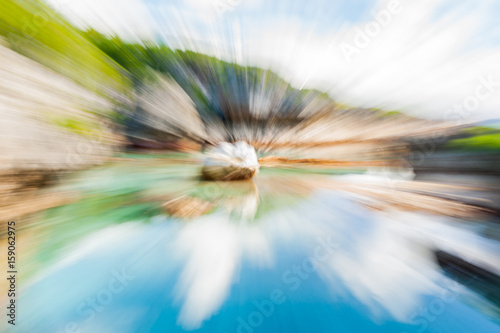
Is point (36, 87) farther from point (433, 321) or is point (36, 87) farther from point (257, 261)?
point (433, 321)

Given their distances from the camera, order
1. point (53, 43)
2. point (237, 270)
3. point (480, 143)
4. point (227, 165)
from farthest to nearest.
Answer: point (480, 143) → point (227, 165) → point (53, 43) → point (237, 270)

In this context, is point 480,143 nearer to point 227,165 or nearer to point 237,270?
point 227,165

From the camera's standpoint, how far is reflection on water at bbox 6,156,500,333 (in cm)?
52

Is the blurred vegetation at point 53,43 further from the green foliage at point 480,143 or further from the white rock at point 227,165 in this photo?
the green foliage at point 480,143

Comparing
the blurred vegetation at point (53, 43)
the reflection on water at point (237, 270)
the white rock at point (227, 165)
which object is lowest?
the reflection on water at point (237, 270)

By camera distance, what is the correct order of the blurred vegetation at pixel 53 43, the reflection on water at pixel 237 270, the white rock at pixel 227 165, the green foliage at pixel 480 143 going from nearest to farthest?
the reflection on water at pixel 237 270 < the blurred vegetation at pixel 53 43 < the white rock at pixel 227 165 < the green foliage at pixel 480 143

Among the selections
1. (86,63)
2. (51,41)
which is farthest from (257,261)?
(86,63)

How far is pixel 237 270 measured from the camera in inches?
26.6

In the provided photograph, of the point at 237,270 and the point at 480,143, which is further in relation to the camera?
the point at 480,143

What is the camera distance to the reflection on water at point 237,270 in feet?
1.72

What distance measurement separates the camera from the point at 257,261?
72cm

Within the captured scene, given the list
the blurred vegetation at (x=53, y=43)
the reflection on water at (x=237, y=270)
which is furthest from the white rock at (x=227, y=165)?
the blurred vegetation at (x=53, y=43)

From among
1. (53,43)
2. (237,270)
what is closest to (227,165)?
(237,270)

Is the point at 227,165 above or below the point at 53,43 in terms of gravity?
below
